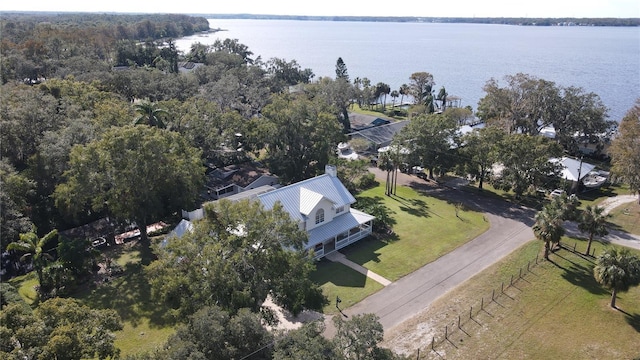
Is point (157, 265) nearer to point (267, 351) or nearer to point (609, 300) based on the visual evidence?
point (267, 351)

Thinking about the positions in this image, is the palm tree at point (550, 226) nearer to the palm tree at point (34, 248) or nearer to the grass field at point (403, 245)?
the grass field at point (403, 245)

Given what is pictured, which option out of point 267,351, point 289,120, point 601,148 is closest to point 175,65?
point 289,120

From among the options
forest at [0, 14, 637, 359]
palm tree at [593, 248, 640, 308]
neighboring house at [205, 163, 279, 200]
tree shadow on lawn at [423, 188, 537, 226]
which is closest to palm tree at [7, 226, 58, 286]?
forest at [0, 14, 637, 359]

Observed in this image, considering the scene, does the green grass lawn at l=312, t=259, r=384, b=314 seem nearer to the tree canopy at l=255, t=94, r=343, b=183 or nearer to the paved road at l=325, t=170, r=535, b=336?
the paved road at l=325, t=170, r=535, b=336

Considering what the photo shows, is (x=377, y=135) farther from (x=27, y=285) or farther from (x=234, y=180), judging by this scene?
(x=27, y=285)

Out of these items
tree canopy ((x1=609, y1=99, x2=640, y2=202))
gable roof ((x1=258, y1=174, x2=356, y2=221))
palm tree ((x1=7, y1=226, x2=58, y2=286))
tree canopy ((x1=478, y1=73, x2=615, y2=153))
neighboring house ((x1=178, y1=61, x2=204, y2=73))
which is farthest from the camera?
neighboring house ((x1=178, y1=61, x2=204, y2=73))

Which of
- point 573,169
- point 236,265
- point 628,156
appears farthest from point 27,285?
point 628,156
